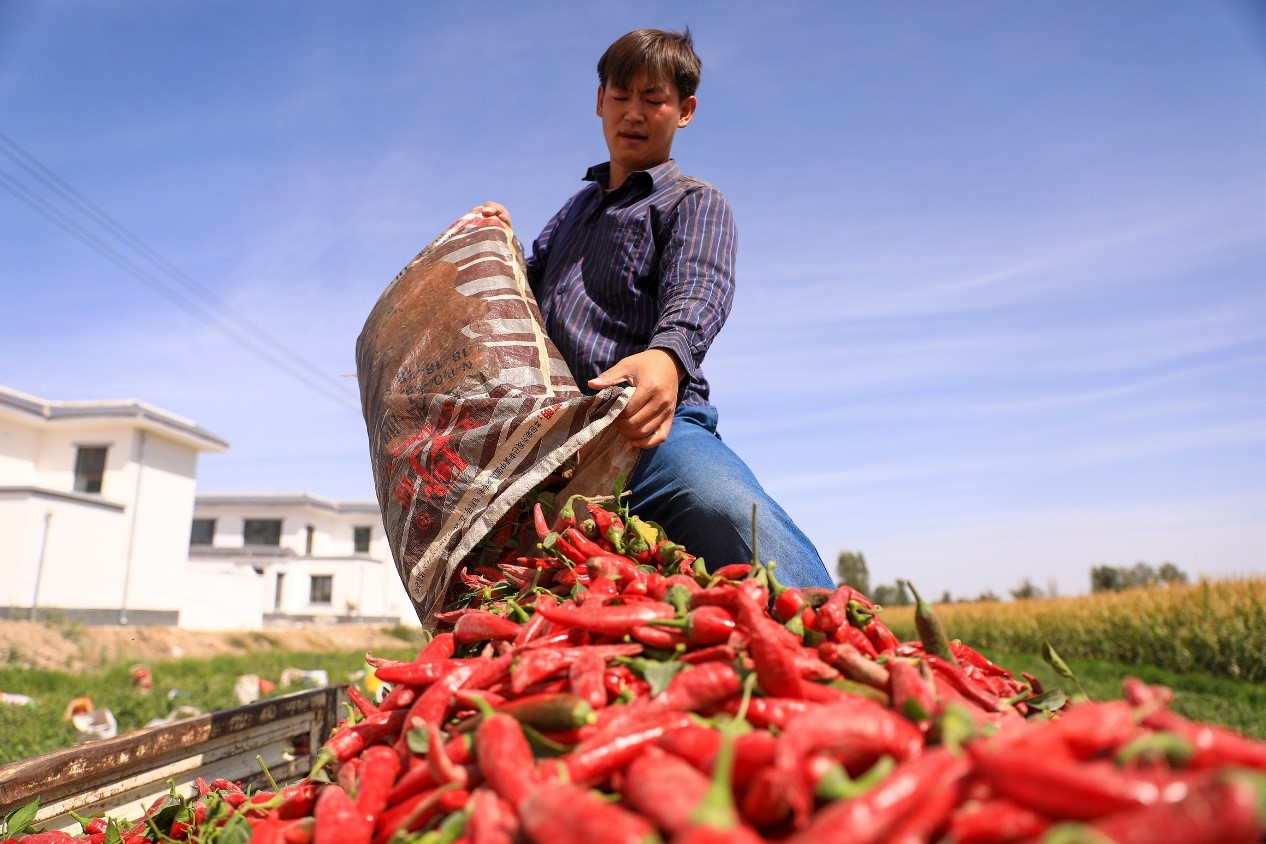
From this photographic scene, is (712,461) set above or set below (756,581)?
above

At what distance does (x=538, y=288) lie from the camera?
3.66 m

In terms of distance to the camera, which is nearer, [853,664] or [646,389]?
[853,664]

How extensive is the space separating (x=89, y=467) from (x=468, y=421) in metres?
Answer: 27.5

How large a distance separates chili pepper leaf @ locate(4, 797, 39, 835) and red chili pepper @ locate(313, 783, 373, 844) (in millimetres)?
1143

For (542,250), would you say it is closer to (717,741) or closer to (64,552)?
(717,741)

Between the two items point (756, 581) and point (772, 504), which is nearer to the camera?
point (756, 581)

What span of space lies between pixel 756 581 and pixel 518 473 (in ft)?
3.47

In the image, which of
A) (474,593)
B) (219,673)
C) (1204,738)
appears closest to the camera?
(1204,738)

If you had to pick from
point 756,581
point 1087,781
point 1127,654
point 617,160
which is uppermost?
point 617,160

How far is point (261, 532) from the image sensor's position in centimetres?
3769

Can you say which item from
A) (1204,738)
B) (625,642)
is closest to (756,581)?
(625,642)

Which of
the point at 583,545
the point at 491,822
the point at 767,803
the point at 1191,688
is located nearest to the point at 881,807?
the point at 767,803

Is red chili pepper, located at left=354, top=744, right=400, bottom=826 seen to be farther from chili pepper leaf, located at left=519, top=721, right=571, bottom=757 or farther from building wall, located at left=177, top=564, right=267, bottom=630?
building wall, located at left=177, top=564, right=267, bottom=630

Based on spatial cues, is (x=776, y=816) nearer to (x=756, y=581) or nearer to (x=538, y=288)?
(x=756, y=581)
